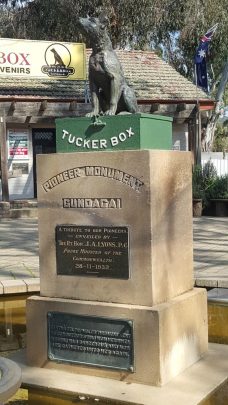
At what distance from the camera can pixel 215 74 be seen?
1420 inches

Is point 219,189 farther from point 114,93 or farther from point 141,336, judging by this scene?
point 141,336

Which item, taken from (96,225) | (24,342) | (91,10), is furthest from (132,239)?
(91,10)

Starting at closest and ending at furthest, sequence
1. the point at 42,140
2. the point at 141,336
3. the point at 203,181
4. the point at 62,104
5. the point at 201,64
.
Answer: the point at 141,336, the point at 203,181, the point at 62,104, the point at 42,140, the point at 201,64

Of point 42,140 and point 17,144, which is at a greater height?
point 42,140

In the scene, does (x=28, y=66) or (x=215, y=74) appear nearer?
(x=28, y=66)

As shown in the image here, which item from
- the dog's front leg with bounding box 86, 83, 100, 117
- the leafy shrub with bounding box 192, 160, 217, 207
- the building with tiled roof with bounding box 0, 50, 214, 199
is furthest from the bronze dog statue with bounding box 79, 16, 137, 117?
the building with tiled roof with bounding box 0, 50, 214, 199

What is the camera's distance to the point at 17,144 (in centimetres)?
1988

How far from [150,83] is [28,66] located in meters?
4.68

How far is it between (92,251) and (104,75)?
55.2 inches

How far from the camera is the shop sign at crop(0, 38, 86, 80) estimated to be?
58.6 ft

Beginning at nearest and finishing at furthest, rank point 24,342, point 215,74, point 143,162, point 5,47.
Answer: point 143,162
point 24,342
point 5,47
point 215,74

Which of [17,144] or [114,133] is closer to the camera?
[114,133]

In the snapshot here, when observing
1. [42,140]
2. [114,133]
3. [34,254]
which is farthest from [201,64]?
[114,133]

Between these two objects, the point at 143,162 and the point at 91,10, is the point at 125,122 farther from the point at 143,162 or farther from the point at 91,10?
the point at 91,10
